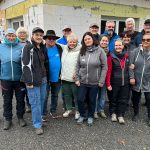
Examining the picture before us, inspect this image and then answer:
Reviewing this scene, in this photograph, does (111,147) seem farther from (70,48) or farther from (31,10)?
(31,10)

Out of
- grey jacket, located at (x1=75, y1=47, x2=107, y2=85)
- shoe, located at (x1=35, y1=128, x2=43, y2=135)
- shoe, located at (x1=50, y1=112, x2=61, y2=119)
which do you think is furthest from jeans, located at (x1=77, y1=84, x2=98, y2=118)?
shoe, located at (x1=35, y1=128, x2=43, y2=135)

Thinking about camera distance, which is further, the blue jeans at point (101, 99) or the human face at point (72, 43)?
the blue jeans at point (101, 99)

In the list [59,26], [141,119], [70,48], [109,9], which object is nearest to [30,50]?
[70,48]

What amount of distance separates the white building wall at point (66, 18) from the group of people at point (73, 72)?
2425mm

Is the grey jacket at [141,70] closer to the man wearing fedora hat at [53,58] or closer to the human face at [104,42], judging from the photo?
the human face at [104,42]

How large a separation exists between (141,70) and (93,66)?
0.98 meters

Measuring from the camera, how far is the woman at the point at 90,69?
3.98 meters

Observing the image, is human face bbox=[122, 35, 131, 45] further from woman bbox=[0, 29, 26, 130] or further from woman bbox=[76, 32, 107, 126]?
woman bbox=[0, 29, 26, 130]

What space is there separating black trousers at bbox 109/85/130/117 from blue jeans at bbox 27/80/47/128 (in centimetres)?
146

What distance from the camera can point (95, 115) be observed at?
4.62 meters

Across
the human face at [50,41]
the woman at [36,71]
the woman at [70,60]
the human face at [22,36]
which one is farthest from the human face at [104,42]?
the human face at [22,36]

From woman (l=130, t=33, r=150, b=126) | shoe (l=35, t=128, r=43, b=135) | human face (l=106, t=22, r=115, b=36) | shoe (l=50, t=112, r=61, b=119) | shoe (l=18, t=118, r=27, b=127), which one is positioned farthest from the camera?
human face (l=106, t=22, r=115, b=36)

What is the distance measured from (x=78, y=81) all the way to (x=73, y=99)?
0.82 m

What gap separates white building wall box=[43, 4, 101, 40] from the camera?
669 cm
